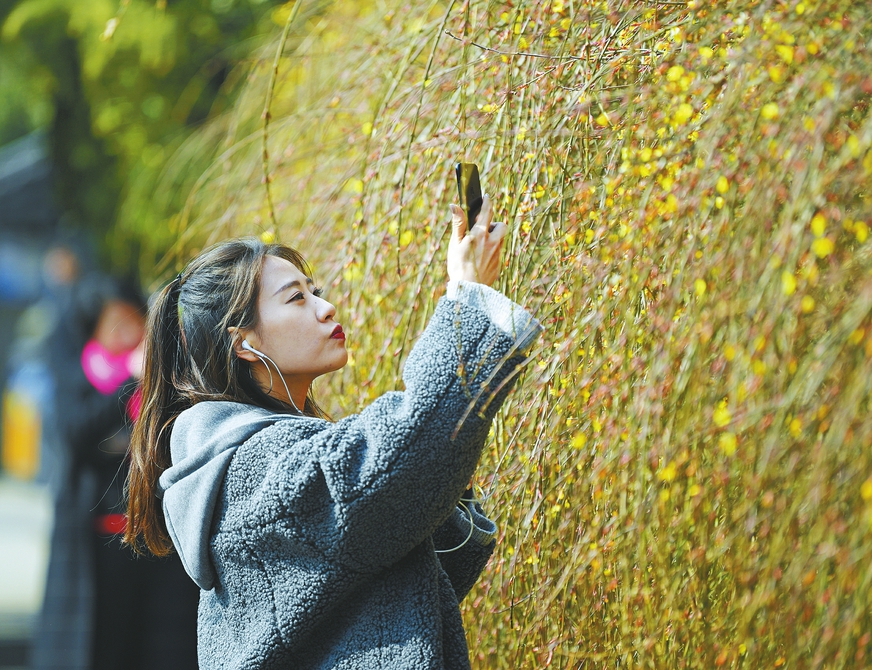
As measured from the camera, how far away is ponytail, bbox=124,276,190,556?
156 cm

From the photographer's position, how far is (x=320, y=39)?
8.89 feet

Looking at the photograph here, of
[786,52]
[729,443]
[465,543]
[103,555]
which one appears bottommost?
[103,555]

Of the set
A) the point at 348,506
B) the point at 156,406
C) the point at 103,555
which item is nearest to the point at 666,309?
the point at 348,506

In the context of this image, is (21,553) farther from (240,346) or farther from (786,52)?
(786,52)

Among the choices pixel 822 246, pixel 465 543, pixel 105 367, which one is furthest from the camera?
pixel 105 367

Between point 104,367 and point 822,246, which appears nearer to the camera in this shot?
point 822,246

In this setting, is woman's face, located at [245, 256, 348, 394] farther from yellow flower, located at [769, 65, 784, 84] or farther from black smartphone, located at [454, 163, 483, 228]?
yellow flower, located at [769, 65, 784, 84]

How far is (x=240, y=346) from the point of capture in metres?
1.50

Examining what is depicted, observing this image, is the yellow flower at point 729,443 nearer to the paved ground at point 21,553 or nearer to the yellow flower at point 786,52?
the yellow flower at point 786,52

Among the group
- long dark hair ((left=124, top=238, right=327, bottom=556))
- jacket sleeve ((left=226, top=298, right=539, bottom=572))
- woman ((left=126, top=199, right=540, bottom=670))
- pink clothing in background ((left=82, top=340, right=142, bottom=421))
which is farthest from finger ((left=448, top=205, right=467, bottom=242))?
pink clothing in background ((left=82, top=340, right=142, bottom=421))

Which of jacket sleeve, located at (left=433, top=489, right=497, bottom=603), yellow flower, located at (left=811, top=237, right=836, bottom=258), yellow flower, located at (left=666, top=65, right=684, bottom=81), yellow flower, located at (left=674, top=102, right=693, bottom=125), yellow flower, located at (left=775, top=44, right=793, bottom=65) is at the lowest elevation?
jacket sleeve, located at (left=433, top=489, right=497, bottom=603)

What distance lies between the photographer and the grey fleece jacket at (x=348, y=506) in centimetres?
121

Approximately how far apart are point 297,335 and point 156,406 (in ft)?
0.84

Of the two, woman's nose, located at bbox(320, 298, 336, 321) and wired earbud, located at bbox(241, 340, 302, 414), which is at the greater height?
woman's nose, located at bbox(320, 298, 336, 321)
